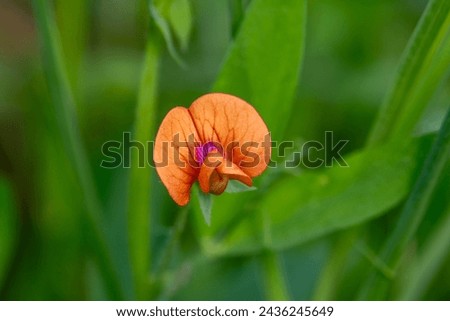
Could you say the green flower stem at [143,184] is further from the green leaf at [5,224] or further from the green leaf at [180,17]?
the green leaf at [5,224]

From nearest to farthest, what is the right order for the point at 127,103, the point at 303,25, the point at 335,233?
the point at 303,25 → the point at 335,233 → the point at 127,103

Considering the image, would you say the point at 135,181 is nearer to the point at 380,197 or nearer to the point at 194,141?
the point at 194,141

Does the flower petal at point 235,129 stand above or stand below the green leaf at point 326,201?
above

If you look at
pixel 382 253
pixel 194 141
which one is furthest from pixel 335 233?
pixel 194 141

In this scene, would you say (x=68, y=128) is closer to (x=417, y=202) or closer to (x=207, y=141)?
(x=207, y=141)

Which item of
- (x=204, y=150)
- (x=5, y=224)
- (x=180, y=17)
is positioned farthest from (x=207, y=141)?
(x=5, y=224)

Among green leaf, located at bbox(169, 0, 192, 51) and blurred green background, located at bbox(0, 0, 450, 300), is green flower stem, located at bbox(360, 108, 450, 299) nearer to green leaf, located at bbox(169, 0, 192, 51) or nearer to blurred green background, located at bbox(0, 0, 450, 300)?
blurred green background, located at bbox(0, 0, 450, 300)

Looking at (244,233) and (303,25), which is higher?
(303,25)

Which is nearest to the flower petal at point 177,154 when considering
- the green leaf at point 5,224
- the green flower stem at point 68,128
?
the green flower stem at point 68,128
